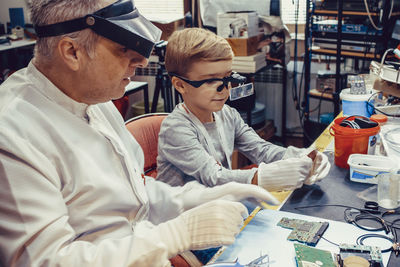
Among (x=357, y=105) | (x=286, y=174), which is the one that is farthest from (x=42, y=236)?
(x=357, y=105)

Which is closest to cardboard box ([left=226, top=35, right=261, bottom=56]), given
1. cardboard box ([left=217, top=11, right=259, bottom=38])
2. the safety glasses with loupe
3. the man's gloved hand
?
cardboard box ([left=217, top=11, right=259, bottom=38])

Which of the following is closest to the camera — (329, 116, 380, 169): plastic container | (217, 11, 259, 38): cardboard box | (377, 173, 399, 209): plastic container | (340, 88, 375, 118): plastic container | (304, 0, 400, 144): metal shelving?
(377, 173, 399, 209): plastic container

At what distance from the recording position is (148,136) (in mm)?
1736

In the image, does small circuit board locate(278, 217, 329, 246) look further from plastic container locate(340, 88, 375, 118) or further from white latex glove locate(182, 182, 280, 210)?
plastic container locate(340, 88, 375, 118)

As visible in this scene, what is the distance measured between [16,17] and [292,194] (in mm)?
4526

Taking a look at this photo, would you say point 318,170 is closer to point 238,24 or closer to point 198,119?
point 198,119

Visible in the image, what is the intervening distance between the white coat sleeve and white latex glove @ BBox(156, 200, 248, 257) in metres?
0.03

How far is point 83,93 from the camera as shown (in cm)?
99

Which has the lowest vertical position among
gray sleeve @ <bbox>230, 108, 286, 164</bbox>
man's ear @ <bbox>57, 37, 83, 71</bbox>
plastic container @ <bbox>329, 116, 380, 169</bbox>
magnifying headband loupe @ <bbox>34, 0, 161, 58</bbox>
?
gray sleeve @ <bbox>230, 108, 286, 164</bbox>

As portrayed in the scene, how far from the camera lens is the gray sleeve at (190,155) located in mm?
1493

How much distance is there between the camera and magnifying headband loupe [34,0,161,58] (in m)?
0.90

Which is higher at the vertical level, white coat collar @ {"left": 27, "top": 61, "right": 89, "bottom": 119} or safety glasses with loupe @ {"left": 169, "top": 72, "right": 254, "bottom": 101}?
white coat collar @ {"left": 27, "top": 61, "right": 89, "bottom": 119}

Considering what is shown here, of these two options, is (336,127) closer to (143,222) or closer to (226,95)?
(226,95)

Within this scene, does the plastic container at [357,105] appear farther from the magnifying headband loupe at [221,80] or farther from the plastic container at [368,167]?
the magnifying headband loupe at [221,80]
